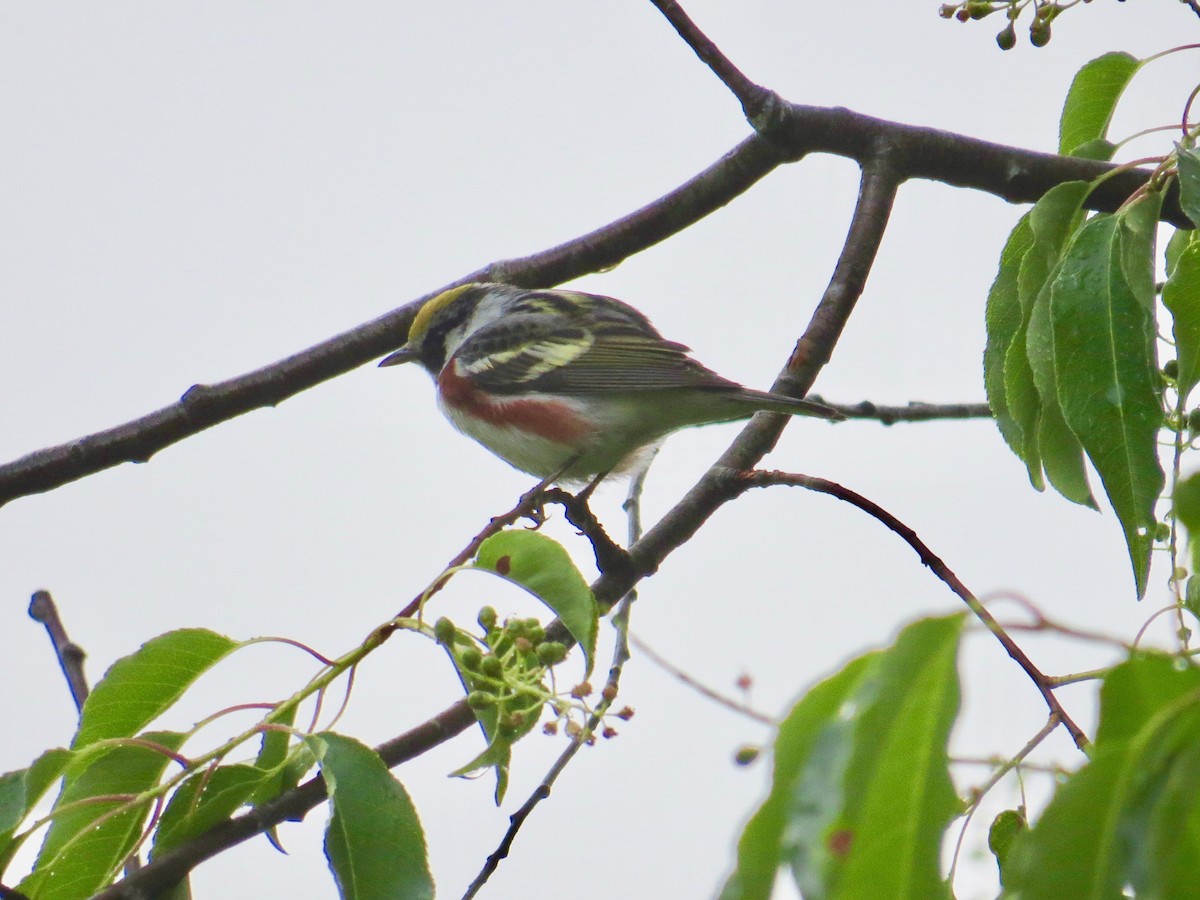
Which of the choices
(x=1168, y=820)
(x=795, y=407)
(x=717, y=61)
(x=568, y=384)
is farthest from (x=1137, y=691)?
(x=568, y=384)

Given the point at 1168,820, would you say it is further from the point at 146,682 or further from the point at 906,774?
the point at 146,682

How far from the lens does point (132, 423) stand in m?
4.14

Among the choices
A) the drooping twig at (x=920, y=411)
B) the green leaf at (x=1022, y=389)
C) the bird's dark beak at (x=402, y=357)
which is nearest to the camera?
the green leaf at (x=1022, y=389)

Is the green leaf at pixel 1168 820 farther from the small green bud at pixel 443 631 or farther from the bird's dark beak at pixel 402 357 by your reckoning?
the bird's dark beak at pixel 402 357

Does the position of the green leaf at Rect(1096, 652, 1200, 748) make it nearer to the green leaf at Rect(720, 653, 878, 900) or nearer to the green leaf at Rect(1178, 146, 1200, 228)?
the green leaf at Rect(720, 653, 878, 900)

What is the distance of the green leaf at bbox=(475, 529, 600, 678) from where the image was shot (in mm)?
2361

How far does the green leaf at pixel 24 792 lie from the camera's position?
7.26 ft

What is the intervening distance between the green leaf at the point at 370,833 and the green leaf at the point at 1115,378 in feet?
4.41

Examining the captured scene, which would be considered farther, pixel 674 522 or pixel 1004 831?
pixel 674 522

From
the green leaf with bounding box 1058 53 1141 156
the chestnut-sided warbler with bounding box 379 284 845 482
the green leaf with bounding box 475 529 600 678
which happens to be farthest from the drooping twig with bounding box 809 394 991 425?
the green leaf with bounding box 475 529 600 678

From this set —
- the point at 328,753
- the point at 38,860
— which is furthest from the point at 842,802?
the point at 38,860

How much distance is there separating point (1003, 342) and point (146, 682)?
6.54 ft

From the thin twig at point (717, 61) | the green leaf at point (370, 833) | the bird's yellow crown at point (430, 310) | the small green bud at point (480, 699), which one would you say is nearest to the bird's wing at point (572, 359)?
the bird's yellow crown at point (430, 310)

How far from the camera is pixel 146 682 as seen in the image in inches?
98.1
